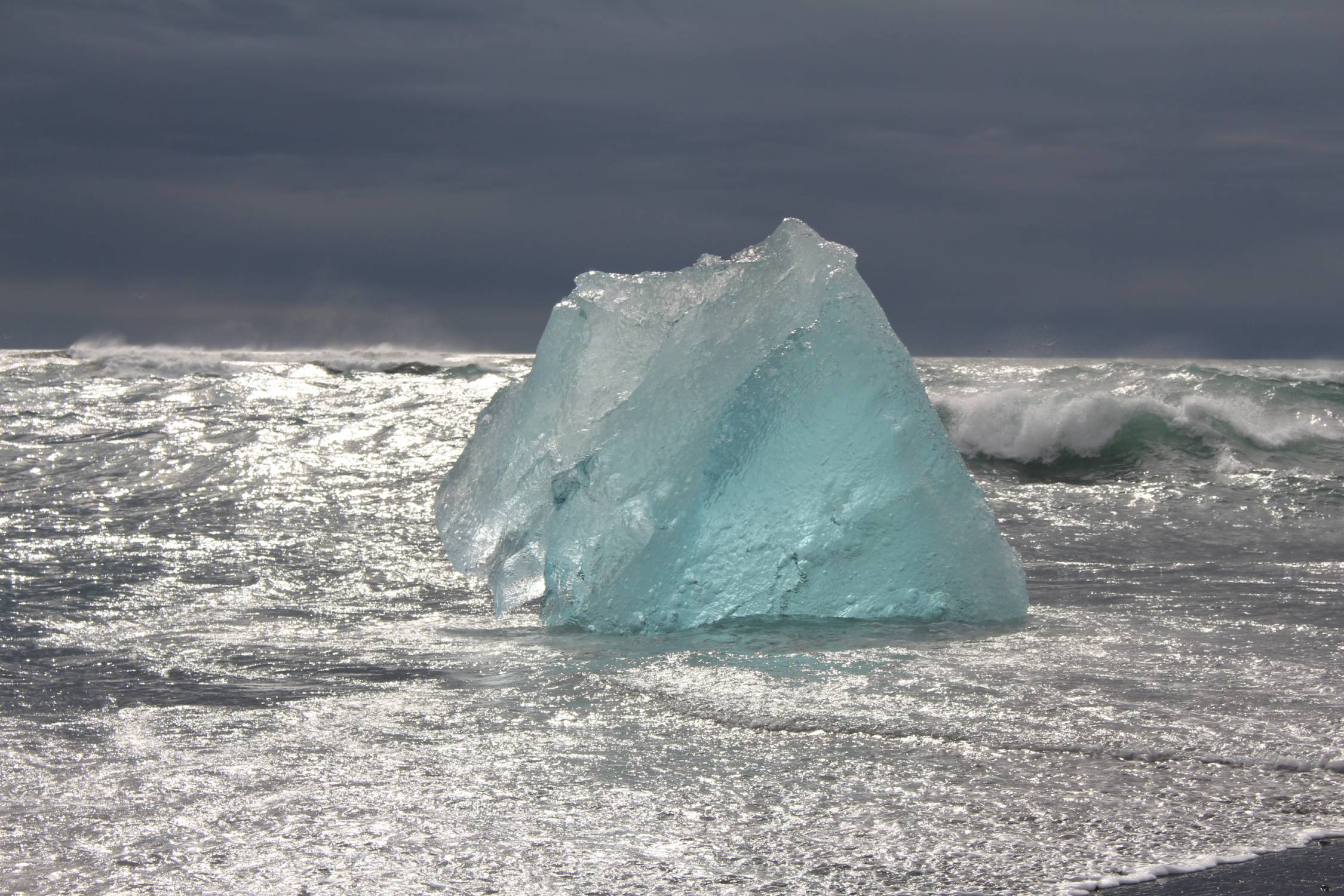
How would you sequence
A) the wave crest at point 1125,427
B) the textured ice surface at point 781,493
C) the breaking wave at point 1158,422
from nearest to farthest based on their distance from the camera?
1. the textured ice surface at point 781,493
2. the breaking wave at point 1158,422
3. the wave crest at point 1125,427

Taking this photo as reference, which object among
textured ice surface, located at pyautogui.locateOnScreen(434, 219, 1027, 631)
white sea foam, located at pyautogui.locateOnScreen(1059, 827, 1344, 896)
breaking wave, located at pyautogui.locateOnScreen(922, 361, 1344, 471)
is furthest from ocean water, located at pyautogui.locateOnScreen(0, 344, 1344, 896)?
breaking wave, located at pyautogui.locateOnScreen(922, 361, 1344, 471)

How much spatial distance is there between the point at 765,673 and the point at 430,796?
164cm

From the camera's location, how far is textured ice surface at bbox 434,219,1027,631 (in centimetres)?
563

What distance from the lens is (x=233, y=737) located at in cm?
385

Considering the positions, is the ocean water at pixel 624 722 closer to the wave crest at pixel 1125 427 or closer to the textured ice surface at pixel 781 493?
the textured ice surface at pixel 781 493

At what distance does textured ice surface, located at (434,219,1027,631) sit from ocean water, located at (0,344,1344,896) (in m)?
0.26

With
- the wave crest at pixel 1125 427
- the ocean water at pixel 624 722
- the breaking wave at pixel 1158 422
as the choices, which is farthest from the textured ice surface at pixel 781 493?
the wave crest at pixel 1125 427

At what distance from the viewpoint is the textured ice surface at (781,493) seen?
5.63m

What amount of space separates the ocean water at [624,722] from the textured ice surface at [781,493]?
10.3 inches

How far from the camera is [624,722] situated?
400 cm

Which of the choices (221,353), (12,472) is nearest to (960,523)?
(12,472)

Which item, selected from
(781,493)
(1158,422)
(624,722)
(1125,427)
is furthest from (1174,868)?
(1158,422)

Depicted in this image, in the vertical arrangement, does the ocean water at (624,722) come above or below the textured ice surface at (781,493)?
below

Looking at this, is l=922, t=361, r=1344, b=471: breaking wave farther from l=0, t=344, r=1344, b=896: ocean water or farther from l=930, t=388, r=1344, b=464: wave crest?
l=0, t=344, r=1344, b=896: ocean water
